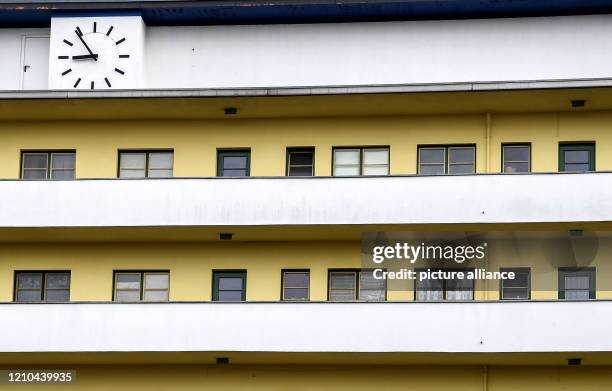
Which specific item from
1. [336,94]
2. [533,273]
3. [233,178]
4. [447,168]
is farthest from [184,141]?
[533,273]

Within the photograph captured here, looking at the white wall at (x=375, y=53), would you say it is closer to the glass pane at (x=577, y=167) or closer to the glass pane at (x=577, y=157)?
the glass pane at (x=577, y=157)

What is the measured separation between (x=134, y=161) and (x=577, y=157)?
38.0 ft

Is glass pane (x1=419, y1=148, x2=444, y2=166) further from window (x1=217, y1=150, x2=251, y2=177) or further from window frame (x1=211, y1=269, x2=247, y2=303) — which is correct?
window frame (x1=211, y1=269, x2=247, y2=303)

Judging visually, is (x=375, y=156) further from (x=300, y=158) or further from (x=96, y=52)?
(x=96, y=52)

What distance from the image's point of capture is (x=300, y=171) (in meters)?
35.1

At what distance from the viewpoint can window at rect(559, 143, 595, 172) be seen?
3419 cm

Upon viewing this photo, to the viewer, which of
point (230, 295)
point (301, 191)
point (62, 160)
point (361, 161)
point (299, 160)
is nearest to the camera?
point (301, 191)

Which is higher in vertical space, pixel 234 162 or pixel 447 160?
pixel 447 160

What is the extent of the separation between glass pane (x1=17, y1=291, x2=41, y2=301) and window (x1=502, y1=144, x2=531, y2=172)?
12574 mm

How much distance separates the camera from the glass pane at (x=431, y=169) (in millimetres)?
34594

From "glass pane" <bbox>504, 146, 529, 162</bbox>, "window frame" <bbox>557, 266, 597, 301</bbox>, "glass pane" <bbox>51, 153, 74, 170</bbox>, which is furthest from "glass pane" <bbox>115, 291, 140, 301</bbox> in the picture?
"window frame" <bbox>557, 266, 597, 301</bbox>

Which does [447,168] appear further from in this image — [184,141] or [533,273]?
[184,141]

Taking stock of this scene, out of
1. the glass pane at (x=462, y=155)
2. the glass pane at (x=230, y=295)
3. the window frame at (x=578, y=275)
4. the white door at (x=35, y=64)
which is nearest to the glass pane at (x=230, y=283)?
the glass pane at (x=230, y=295)

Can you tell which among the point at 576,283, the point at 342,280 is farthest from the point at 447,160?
the point at 576,283
